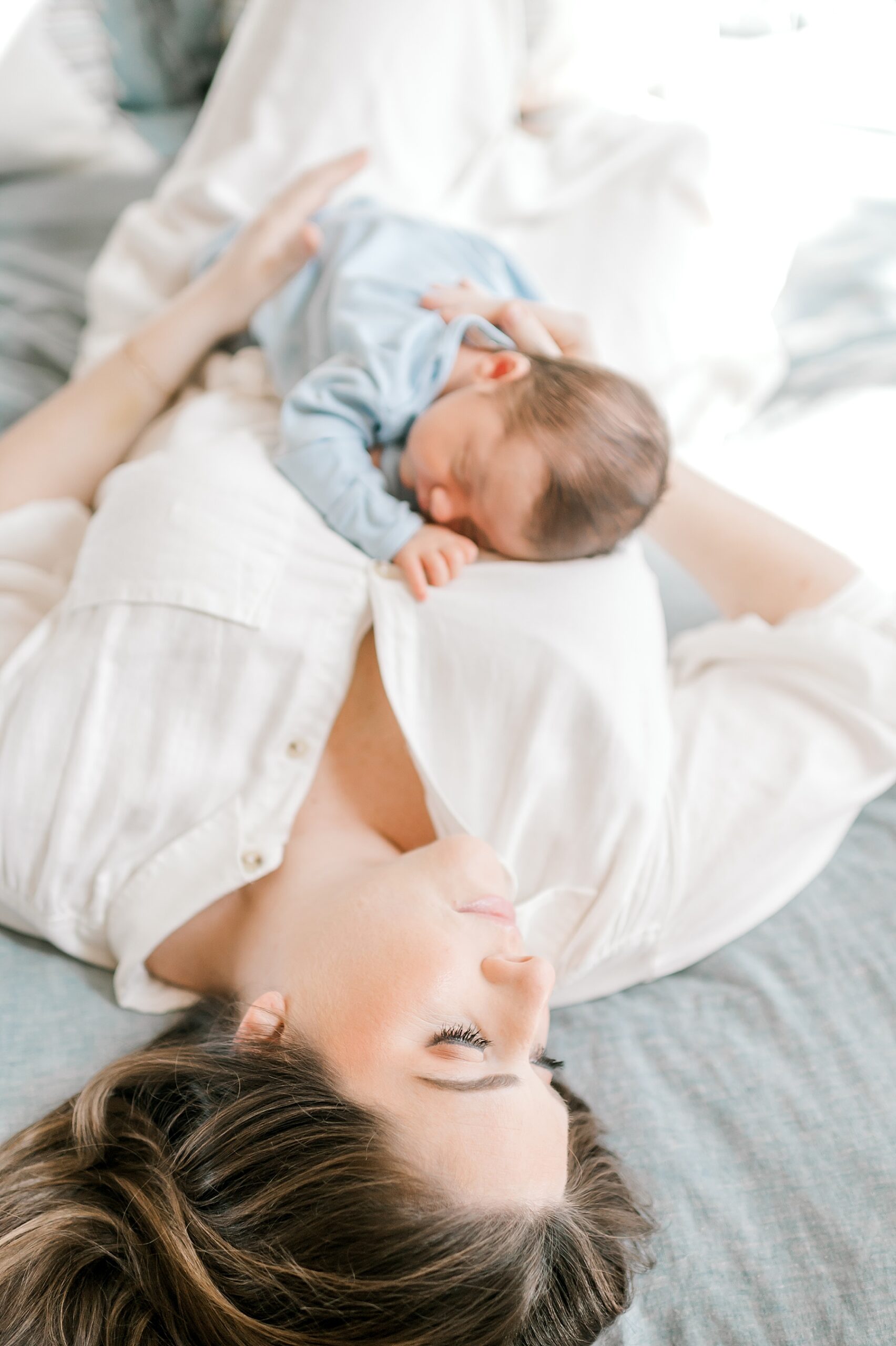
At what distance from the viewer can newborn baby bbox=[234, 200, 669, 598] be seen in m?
1.09

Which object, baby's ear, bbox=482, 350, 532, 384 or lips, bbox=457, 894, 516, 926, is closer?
lips, bbox=457, 894, 516, 926

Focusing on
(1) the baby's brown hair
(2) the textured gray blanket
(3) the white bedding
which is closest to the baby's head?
(1) the baby's brown hair

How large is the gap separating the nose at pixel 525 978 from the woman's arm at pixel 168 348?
35.8 inches

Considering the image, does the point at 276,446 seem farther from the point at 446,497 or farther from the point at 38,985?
the point at 38,985

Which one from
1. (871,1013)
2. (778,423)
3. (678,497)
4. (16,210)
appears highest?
(16,210)

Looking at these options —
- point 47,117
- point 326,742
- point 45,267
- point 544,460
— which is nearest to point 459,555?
point 544,460

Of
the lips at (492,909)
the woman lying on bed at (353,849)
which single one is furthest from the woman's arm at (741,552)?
the lips at (492,909)

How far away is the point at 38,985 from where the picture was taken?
962mm

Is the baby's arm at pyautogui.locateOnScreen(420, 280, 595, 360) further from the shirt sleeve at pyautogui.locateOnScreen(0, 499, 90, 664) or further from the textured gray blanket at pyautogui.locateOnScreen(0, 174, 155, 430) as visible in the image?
the textured gray blanket at pyautogui.locateOnScreen(0, 174, 155, 430)

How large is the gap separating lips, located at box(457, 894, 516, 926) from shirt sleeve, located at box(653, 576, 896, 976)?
0.24m

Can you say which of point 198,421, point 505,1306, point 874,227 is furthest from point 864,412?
point 505,1306

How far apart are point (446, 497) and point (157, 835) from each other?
511mm

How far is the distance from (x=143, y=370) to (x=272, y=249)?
0.86 feet

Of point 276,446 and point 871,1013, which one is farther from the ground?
point 276,446
